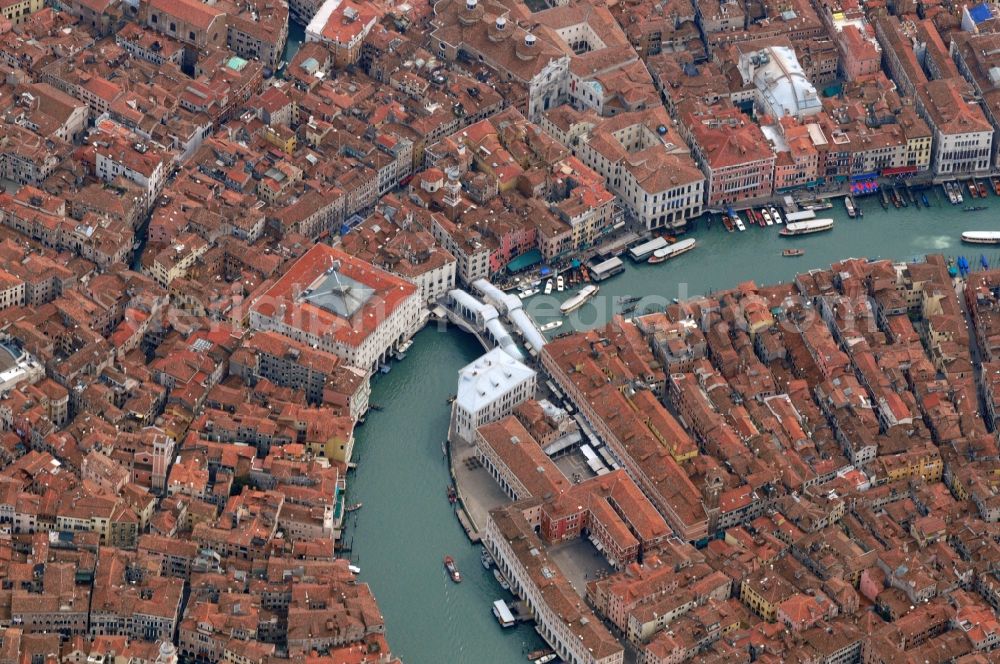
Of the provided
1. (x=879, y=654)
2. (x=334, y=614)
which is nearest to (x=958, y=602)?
(x=879, y=654)

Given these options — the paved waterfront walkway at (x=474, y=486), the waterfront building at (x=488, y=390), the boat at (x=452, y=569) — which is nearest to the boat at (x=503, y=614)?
the boat at (x=452, y=569)

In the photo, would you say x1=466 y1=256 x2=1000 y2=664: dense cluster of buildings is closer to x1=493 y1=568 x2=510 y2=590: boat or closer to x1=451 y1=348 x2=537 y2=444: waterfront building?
x1=451 y1=348 x2=537 y2=444: waterfront building

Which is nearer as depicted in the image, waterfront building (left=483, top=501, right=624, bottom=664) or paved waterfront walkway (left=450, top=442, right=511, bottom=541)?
waterfront building (left=483, top=501, right=624, bottom=664)

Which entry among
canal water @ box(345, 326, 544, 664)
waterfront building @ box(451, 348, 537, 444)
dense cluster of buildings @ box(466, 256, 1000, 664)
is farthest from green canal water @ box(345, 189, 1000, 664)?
dense cluster of buildings @ box(466, 256, 1000, 664)

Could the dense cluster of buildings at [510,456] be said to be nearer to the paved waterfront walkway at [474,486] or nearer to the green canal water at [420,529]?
the paved waterfront walkway at [474,486]

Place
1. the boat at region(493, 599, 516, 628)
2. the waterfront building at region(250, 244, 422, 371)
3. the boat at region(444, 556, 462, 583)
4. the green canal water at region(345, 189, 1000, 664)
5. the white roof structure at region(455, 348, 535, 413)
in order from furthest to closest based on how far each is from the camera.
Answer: the waterfront building at region(250, 244, 422, 371)
the white roof structure at region(455, 348, 535, 413)
the boat at region(444, 556, 462, 583)
the boat at region(493, 599, 516, 628)
the green canal water at region(345, 189, 1000, 664)

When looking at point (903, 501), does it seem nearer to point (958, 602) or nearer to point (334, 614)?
point (958, 602)
